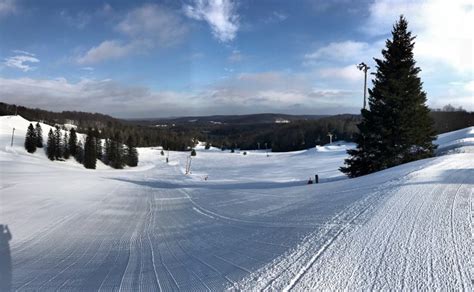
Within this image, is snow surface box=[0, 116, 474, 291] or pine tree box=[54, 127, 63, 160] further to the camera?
pine tree box=[54, 127, 63, 160]

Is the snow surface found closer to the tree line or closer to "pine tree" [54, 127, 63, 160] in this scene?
the tree line

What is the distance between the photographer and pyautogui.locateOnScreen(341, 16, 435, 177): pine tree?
17.5 m

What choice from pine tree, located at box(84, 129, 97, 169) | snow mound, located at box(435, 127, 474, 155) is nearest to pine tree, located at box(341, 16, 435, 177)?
snow mound, located at box(435, 127, 474, 155)

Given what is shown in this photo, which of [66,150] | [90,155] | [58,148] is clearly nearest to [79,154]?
[66,150]

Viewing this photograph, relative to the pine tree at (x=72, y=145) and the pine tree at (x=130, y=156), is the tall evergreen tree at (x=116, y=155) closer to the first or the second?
the pine tree at (x=130, y=156)

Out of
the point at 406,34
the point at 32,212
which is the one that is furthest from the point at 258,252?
the point at 406,34

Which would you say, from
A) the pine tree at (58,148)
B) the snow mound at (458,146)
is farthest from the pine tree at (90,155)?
the snow mound at (458,146)

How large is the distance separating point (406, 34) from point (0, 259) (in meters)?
20.9

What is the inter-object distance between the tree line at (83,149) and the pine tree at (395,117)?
57230mm

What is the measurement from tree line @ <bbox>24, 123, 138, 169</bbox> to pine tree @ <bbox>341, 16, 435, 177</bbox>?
5723cm

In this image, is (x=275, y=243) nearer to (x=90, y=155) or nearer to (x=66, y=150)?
(x=90, y=155)

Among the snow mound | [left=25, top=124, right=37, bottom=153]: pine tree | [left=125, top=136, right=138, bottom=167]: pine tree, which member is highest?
the snow mound

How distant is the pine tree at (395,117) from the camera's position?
1753cm

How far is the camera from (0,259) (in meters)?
7.00
